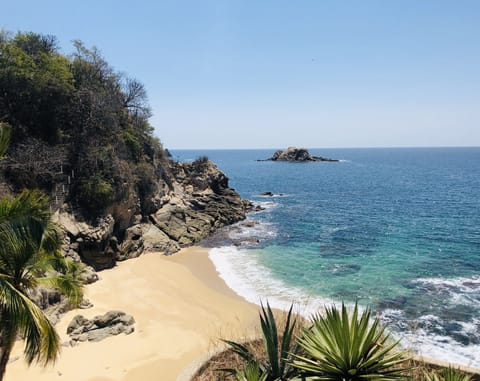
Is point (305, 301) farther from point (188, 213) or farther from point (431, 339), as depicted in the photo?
point (188, 213)

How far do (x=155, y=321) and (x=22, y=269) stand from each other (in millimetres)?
10199

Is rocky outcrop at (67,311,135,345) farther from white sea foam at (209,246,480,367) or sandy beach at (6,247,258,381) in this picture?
white sea foam at (209,246,480,367)

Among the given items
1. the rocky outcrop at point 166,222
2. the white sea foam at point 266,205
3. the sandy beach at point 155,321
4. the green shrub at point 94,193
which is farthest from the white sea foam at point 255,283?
the white sea foam at point 266,205

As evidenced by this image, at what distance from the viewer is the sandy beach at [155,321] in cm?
1120

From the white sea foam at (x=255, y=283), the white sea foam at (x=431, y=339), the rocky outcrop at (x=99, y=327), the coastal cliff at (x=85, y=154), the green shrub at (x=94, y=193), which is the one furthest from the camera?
the green shrub at (x=94, y=193)

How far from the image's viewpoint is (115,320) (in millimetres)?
14289

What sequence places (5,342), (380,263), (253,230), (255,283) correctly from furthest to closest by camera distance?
(253,230) < (380,263) < (255,283) < (5,342)

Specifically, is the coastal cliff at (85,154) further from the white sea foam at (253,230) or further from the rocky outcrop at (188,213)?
the white sea foam at (253,230)

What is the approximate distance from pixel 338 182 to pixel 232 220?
149 feet

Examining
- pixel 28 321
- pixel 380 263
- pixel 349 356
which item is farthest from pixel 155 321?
pixel 380 263

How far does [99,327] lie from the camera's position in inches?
545

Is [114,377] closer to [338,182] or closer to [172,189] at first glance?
[172,189]

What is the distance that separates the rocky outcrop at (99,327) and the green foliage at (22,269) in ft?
24.2

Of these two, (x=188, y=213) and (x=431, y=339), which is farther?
(x=188, y=213)
